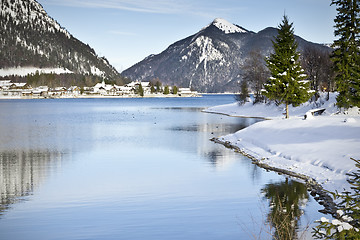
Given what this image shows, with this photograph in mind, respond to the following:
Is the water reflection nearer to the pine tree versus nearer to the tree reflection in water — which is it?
the tree reflection in water

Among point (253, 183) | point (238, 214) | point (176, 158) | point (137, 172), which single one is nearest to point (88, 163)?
point (137, 172)

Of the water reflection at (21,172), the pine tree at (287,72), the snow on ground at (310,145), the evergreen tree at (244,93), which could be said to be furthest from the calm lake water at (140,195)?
the evergreen tree at (244,93)

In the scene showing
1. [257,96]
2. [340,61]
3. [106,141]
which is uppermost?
[340,61]

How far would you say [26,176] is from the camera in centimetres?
2042

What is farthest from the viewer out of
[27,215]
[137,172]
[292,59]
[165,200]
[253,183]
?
[292,59]

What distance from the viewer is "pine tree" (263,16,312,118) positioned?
151 feet

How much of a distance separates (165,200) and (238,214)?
11.6 feet

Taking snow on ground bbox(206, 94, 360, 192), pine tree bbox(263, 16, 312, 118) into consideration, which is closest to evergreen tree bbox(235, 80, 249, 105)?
pine tree bbox(263, 16, 312, 118)

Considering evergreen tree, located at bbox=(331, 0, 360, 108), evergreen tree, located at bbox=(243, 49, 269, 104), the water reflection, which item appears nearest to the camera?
the water reflection

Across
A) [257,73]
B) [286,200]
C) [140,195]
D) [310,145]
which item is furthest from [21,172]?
[257,73]

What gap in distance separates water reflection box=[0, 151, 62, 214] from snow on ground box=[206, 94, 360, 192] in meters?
14.3

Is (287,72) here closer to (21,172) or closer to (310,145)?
(310,145)

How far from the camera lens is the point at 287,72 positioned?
4600 cm

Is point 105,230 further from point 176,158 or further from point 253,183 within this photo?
point 176,158
